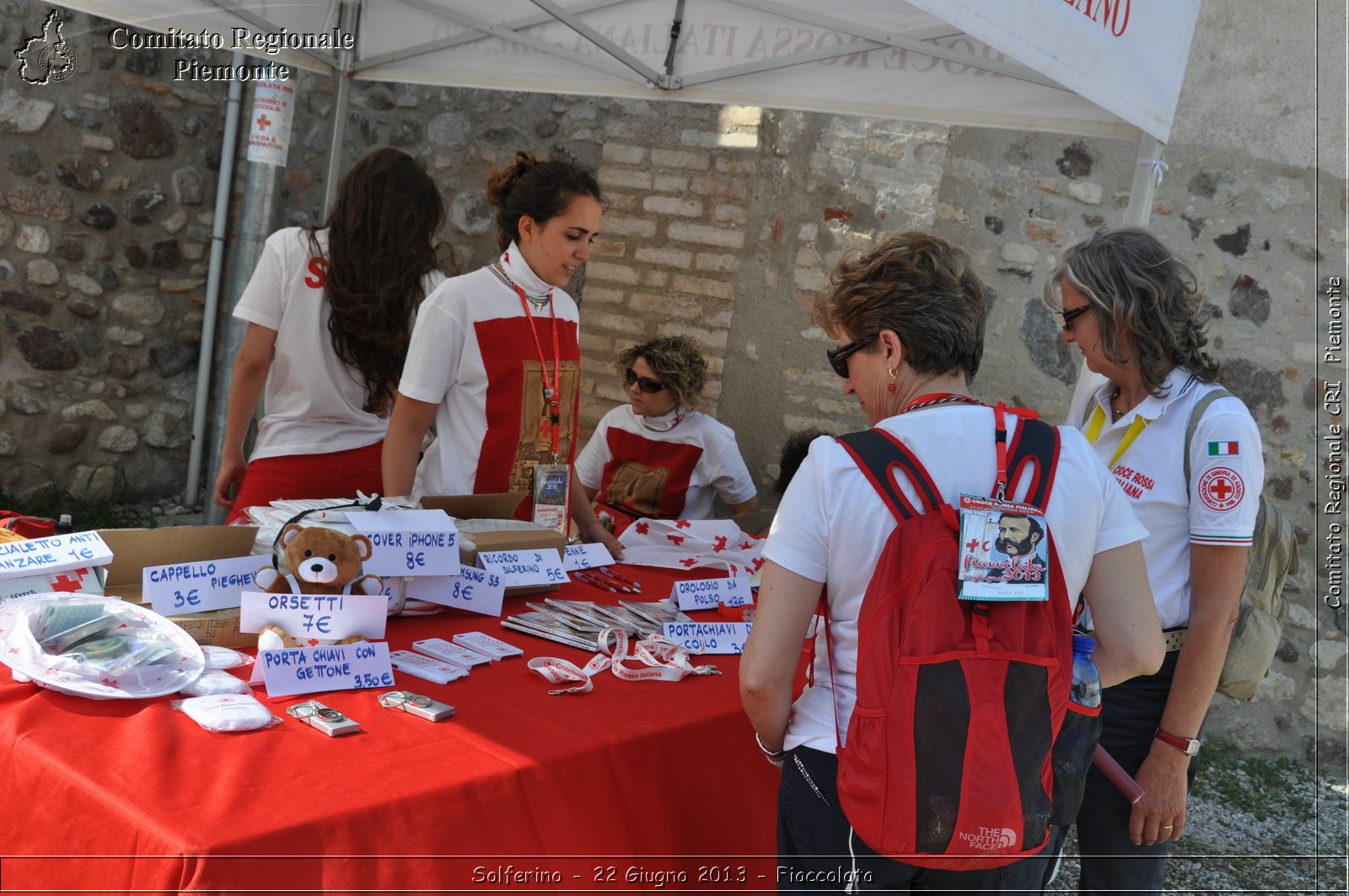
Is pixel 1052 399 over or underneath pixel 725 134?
underneath

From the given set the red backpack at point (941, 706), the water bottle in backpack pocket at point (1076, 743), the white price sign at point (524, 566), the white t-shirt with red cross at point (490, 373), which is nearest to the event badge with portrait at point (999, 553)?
the red backpack at point (941, 706)

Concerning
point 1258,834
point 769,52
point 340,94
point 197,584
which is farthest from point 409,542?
point 1258,834

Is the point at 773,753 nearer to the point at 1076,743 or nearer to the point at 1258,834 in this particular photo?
the point at 1076,743

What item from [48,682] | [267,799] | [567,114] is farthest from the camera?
[567,114]

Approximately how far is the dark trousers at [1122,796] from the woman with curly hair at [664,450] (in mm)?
2476

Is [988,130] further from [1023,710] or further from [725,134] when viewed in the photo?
[1023,710]

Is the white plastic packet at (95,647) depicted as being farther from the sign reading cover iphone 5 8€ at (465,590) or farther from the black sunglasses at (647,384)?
the black sunglasses at (647,384)

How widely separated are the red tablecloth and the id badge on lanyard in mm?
832

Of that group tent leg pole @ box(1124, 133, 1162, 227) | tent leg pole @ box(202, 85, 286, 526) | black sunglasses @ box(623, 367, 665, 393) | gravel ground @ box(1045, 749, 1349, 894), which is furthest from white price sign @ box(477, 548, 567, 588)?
tent leg pole @ box(202, 85, 286, 526)

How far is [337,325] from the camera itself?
2863mm

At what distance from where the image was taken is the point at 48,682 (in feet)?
4.82

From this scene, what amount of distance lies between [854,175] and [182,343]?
3.37 metres

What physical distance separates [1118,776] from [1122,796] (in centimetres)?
6

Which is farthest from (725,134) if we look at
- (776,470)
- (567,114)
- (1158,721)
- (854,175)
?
(1158,721)
